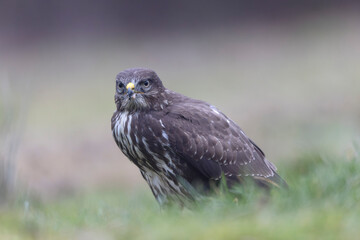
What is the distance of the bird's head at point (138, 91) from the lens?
559 cm

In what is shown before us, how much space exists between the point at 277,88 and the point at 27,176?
5.64 m

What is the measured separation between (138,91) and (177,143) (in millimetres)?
658

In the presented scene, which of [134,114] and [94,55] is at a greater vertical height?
[94,55]

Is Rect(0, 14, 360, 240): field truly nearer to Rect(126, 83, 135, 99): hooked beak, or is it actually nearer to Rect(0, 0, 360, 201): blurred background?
Rect(0, 0, 360, 201): blurred background

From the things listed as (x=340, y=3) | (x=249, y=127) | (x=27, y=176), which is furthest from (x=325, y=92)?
(x=27, y=176)

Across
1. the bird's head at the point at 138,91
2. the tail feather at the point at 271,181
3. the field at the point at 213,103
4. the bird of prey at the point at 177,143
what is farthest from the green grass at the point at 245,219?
the bird's head at the point at 138,91

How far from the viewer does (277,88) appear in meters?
13.3

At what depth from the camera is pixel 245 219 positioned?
3.69 m

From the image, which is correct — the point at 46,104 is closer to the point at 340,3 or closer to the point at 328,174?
the point at 340,3

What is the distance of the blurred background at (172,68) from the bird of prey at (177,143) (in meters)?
3.03

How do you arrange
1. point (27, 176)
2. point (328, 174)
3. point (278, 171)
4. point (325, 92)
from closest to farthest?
1. point (328, 174)
2. point (278, 171)
3. point (27, 176)
4. point (325, 92)

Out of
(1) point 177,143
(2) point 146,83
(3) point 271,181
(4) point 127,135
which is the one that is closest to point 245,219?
(1) point 177,143

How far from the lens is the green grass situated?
347 centimetres

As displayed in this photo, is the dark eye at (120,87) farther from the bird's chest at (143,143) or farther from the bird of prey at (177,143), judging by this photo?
the bird's chest at (143,143)
